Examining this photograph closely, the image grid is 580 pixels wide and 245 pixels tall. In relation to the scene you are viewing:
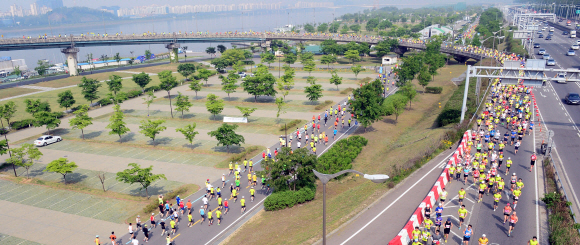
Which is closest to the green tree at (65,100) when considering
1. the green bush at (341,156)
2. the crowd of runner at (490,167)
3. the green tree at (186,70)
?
the green tree at (186,70)

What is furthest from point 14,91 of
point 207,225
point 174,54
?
point 207,225

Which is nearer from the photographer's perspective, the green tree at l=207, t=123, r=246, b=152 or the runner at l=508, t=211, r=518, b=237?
the runner at l=508, t=211, r=518, b=237

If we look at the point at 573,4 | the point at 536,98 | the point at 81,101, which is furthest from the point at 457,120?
the point at 573,4

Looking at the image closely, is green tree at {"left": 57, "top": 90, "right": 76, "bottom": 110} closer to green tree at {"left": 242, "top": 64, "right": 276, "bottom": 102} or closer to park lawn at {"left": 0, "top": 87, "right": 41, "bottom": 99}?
park lawn at {"left": 0, "top": 87, "right": 41, "bottom": 99}

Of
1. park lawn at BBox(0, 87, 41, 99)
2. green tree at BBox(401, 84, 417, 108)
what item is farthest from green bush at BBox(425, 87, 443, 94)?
park lawn at BBox(0, 87, 41, 99)

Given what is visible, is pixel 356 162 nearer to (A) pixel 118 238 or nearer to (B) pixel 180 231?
(B) pixel 180 231

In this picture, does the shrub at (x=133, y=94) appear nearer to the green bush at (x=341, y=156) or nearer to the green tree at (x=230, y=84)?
the green tree at (x=230, y=84)
